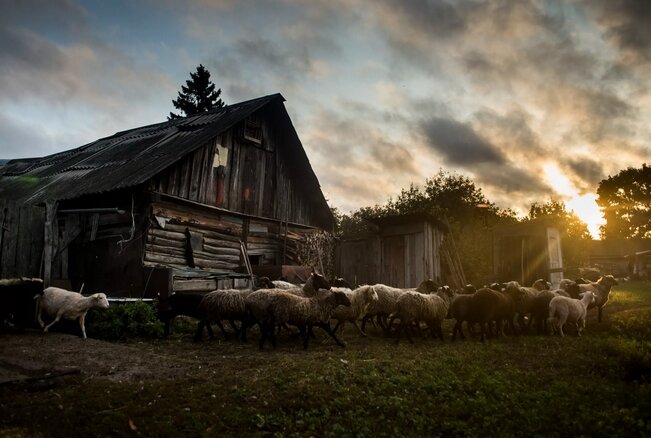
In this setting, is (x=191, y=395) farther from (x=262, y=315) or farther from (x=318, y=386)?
(x=262, y=315)

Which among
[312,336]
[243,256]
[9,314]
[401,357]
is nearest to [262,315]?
[312,336]

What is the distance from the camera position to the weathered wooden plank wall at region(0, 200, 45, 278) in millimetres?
10086

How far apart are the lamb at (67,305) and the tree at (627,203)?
7224 centimetres

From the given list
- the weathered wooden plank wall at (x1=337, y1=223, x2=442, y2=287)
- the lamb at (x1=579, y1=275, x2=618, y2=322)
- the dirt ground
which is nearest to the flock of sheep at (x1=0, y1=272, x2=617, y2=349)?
the dirt ground

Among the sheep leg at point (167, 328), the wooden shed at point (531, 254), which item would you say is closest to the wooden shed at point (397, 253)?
the wooden shed at point (531, 254)

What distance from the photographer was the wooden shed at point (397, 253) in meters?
16.1

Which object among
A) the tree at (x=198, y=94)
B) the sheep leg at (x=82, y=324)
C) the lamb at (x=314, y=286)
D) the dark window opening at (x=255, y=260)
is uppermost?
the tree at (x=198, y=94)

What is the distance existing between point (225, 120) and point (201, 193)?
341 cm

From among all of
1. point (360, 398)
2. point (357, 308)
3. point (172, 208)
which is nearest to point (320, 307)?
point (357, 308)

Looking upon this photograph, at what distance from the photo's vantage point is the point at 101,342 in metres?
7.92

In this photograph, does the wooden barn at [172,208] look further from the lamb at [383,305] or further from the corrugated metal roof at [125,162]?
the lamb at [383,305]

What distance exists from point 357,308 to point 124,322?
5.47 meters

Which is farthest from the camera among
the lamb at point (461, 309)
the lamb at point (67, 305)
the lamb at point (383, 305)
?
the lamb at point (383, 305)

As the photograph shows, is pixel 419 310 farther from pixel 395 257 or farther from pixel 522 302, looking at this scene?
pixel 395 257
